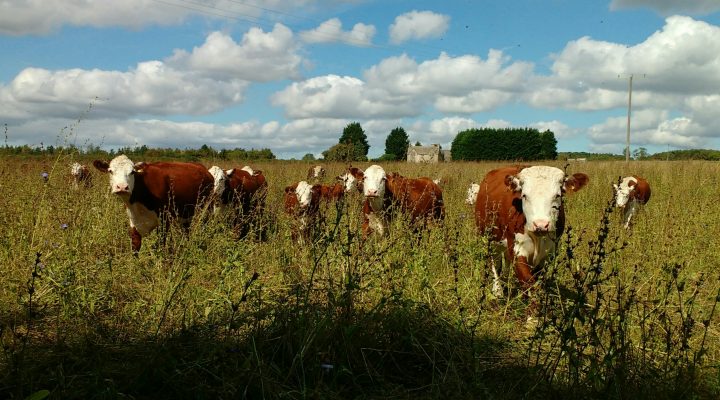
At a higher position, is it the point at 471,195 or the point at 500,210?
the point at 500,210

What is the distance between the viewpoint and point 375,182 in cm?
858

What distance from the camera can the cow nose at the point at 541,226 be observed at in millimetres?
4648

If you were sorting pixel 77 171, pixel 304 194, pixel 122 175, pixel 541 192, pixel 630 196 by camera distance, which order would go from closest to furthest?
pixel 541 192, pixel 122 175, pixel 304 194, pixel 77 171, pixel 630 196

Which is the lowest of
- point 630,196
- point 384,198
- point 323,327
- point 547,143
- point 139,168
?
point 323,327

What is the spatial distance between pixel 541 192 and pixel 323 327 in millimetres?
2769

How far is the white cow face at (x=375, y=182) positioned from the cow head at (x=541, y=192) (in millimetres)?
3247

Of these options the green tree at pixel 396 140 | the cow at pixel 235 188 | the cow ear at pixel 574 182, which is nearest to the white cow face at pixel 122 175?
the cow at pixel 235 188

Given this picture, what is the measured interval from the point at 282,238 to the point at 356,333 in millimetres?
3467

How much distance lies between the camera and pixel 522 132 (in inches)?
2422

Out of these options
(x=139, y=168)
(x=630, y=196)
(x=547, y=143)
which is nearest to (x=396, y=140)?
(x=547, y=143)

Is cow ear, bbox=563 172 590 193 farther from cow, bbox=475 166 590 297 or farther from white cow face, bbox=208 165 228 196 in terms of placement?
white cow face, bbox=208 165 228 196

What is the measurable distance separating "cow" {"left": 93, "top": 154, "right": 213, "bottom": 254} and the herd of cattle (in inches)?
0.5

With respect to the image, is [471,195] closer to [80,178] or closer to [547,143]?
[80,178]

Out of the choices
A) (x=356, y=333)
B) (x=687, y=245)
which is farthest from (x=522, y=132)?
(x=356, y=333)
